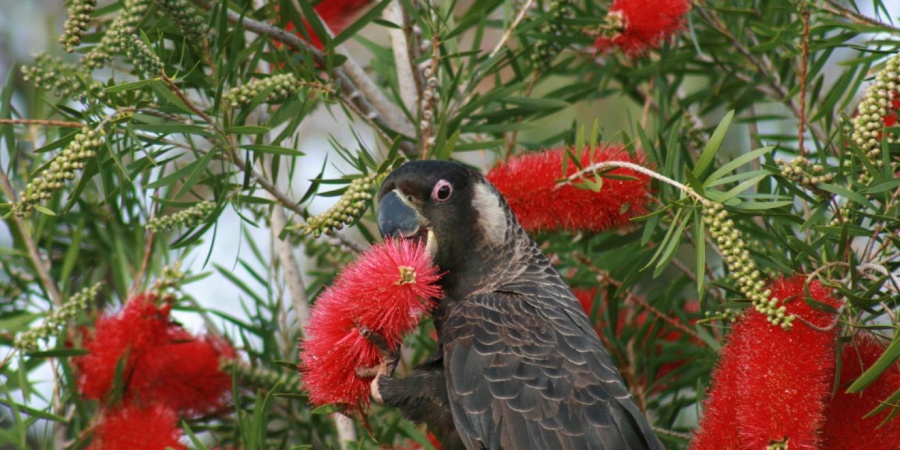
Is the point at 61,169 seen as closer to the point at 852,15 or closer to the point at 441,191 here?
the point at 441,191

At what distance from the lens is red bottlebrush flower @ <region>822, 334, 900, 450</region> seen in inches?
72.2

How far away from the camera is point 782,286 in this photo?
1930 mm

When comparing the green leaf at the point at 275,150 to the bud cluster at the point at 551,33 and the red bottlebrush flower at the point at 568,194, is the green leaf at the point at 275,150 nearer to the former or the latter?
the red bottlebrush flower at the point at 568,194

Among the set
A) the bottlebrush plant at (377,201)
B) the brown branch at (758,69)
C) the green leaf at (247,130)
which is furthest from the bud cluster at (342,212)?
the brown branch at (758,69)

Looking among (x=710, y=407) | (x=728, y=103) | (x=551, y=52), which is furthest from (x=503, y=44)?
(x=710, y=407)

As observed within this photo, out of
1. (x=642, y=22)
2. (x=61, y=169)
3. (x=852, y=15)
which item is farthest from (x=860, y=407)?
(x=61, y=169)

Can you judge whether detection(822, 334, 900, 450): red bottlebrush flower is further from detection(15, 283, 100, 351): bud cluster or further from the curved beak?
detection(15, 283, 100, 351): bud cluster

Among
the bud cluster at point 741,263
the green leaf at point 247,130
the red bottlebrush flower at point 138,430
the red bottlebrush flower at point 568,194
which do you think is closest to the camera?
the bud cluster at point 741,263

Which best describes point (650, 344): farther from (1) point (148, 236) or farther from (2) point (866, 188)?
(1) point (148, 236)

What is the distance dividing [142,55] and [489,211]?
41.9 inches

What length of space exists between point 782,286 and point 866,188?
0.28 metres

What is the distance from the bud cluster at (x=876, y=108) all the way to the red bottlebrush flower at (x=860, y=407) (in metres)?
0.44

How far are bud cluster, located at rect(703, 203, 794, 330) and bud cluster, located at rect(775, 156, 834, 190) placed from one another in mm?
154

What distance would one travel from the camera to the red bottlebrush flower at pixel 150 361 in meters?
2.34
